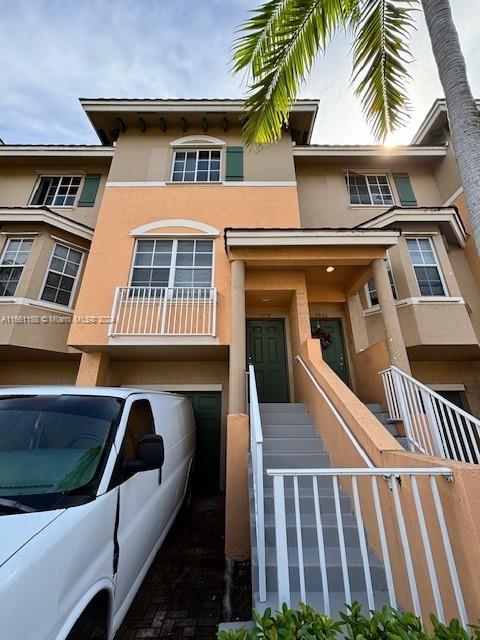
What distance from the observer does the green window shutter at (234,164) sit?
884 centimetres

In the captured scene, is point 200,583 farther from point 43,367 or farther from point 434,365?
point 434,365

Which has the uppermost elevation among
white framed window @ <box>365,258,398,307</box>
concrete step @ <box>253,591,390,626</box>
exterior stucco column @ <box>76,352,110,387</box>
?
white framed window @ <box>365,258,398,307</box>

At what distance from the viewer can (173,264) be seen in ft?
24.6

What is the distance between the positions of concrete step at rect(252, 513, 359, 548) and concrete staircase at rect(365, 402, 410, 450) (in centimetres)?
210

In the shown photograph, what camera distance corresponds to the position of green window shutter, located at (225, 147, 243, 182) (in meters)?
8.84

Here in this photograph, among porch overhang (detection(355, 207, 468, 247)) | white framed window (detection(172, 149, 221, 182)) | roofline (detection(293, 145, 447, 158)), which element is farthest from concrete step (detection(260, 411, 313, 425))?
roofline (detection(293, 145, 447, 158))

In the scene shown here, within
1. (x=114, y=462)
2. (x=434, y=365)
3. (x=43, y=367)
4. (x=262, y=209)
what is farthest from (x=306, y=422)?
(x=43, y=367)

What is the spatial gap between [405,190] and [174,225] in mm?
8328

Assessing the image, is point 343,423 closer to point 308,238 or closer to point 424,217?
point 308,238

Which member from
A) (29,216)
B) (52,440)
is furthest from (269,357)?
(29,216)

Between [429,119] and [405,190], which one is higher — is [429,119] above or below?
above

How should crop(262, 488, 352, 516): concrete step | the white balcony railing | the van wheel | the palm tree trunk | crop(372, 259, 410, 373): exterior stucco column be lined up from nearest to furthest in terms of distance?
the van wheel → the palm tree trunk → crop(262, 488, 352, 516): concrete step → crop(372, 259, 410, 373): exterior stucco column → the white balcony railing

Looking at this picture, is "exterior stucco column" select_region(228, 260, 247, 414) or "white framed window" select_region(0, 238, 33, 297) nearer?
"exterior stucco column" select_region(228, 260, 247, 414)

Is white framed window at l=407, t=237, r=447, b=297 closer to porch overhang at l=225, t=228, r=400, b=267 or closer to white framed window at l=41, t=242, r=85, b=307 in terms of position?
porch overhang at l=225, t=228, r=400, b=267
